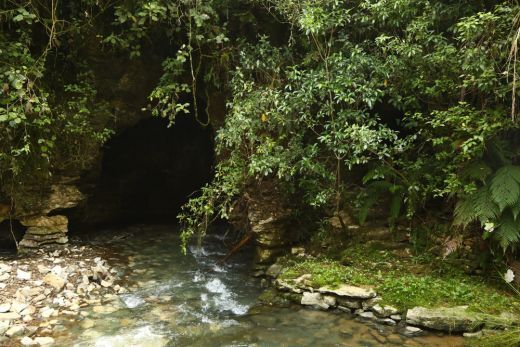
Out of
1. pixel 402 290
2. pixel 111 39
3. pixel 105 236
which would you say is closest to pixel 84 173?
pixel 105 236

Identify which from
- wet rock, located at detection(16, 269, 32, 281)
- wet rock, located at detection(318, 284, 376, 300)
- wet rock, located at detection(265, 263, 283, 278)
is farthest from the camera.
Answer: wet rock, located at detection(265, 263, 283, 278)

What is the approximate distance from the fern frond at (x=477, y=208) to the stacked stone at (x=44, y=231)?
21.5 feet

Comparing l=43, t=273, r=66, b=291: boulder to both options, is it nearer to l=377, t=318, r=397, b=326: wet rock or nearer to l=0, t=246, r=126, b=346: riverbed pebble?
l=0, t=246, r=126, b=346: riverbed pebble

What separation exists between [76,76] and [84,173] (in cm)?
183

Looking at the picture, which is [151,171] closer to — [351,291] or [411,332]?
[351,291]

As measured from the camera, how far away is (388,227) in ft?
21.9

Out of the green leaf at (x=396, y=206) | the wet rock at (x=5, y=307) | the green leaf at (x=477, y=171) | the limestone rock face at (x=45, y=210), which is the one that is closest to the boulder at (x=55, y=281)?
the wet rock at (x=5, y=307)

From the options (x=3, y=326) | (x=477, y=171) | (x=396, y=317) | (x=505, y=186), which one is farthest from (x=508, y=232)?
(x=3, y=326)

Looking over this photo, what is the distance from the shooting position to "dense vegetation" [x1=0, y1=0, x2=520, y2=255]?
518 cm

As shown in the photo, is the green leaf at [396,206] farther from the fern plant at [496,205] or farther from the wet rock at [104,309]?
the wet rock at [104,309]

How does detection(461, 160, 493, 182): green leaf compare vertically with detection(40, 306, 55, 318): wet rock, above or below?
above

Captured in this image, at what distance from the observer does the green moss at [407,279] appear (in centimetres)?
523

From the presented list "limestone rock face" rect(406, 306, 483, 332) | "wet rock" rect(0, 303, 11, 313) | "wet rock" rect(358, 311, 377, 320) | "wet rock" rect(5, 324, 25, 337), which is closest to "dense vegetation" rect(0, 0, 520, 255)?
"limestone rock face" rect(406, 306, 483, 332)

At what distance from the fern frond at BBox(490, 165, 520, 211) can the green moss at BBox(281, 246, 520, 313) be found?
1.21 m
